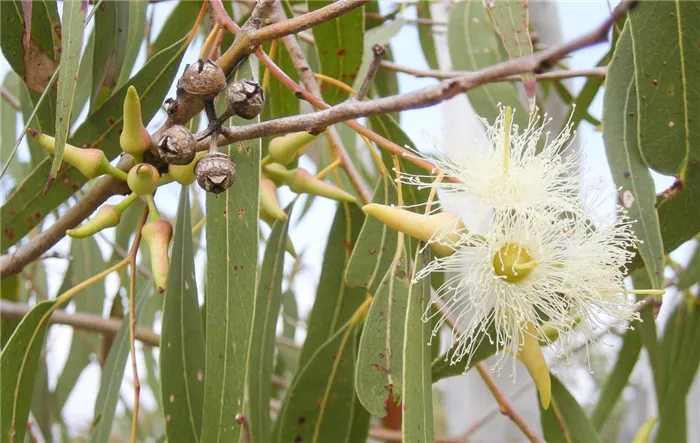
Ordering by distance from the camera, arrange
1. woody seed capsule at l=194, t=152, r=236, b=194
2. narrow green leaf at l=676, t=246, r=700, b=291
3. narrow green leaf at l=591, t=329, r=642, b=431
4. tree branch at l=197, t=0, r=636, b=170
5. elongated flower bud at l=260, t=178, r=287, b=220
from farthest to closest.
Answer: narrow green leaf at l=591, t=329, r=642, b=431 < narrow green leaf at l=676, t=246, r=700, b=291 < elongated flower bud at l=260, t=178, r=287, b=220 < woody seed capsule at l=194, t=152, r=236, b=194 < tree branch at l=197, t=0, r=636, b=170

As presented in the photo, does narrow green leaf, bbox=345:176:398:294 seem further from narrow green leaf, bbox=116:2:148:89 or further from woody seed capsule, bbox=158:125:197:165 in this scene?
narrow green leaf, bbox=116:2:148:89

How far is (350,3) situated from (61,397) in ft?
3.88

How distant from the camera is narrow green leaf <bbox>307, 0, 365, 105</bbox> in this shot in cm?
108

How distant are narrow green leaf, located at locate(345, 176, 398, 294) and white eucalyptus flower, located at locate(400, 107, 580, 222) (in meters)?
0.12

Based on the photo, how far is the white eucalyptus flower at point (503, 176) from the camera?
0.76 m

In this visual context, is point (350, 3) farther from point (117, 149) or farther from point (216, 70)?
point (117, 149)

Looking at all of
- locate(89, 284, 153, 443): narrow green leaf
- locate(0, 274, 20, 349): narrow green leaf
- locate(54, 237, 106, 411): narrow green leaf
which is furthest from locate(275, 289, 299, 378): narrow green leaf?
locate(89, 284, 153, 443): narrow green leaf

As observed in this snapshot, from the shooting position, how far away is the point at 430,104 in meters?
0.48

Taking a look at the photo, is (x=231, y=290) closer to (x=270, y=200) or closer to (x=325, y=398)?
(x=270, y=200)

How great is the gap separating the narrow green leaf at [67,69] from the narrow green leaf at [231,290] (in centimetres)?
15

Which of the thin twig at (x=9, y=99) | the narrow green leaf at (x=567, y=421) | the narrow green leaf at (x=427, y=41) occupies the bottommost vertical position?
the narrow green leaf at (x=567, y=421)

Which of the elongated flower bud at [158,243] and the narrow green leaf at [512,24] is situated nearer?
the elongated flower bud at [158,243]

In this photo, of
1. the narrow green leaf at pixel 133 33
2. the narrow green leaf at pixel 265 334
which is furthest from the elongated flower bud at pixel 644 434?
the narrow green leaf at pixel 133 33

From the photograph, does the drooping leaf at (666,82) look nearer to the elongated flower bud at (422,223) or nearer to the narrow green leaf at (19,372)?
the elongated flower bud at (422,223)
